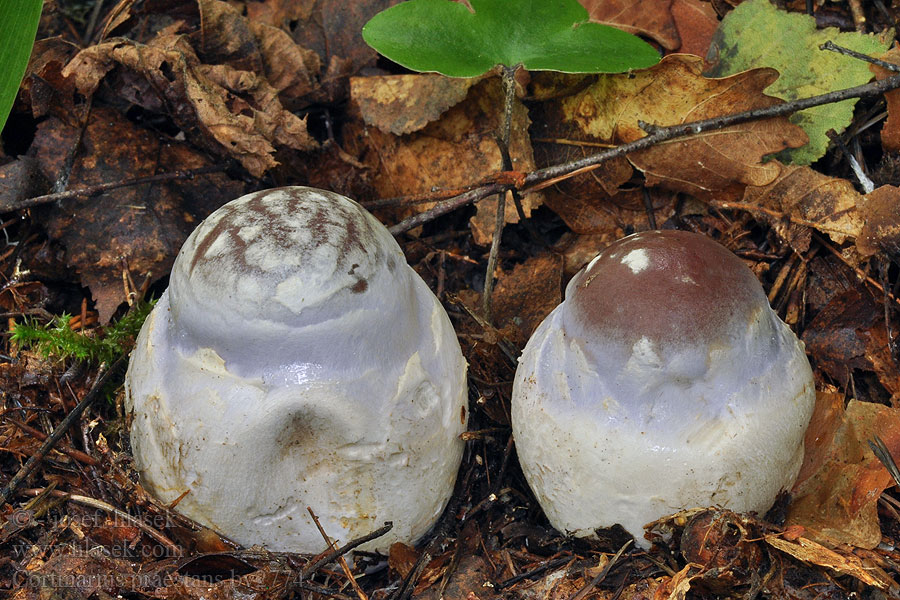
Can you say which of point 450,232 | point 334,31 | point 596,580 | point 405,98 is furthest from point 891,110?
point 334,31

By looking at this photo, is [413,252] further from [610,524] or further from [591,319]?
[610,524]

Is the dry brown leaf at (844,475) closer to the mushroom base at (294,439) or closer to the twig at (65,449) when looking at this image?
the mushroom base at (294,439)

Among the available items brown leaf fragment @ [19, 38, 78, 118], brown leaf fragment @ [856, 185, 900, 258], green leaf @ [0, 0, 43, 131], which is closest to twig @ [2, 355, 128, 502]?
green leaf @ [0, 0, 43, 131]

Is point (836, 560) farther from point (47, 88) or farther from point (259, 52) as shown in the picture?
point (47, 88)

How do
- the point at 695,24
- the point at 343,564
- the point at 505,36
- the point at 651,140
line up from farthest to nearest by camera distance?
1. the point at 695,24
2. the point at 651,140
3. the point at 505,36
4. the point at 343,564

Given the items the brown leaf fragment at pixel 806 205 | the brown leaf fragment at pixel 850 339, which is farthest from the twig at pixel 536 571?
the brown leaf fragment at pixel 806 205

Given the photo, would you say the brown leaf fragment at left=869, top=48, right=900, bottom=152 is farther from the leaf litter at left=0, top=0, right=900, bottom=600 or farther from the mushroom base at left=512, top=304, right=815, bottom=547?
the mushroom base at left=512, top=304, right=815, bottom=547
